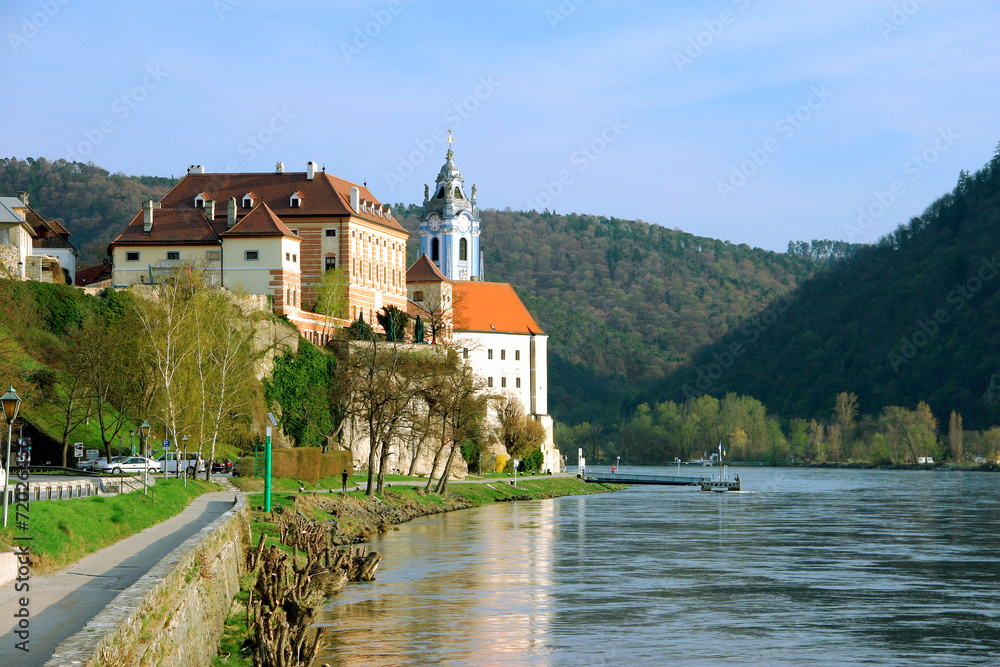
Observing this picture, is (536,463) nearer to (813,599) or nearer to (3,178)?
(813,599)

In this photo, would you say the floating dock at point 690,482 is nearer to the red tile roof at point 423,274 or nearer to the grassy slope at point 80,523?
the red tile roof at point 423,274

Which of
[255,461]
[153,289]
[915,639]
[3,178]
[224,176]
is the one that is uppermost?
[3,178]

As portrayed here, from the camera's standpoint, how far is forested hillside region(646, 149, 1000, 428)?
161750 mm

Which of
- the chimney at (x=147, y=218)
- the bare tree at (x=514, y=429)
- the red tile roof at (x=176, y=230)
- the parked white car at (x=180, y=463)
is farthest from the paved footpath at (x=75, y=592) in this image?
the bare tree at (x=514, y=429)

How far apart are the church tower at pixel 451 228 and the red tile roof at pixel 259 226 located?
48.4m

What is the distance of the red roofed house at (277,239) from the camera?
247ft

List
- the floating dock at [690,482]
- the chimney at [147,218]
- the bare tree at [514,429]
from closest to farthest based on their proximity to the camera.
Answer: the chimney at [147,218] < the bare tree at [514,429] < the floating dock at [690,482]

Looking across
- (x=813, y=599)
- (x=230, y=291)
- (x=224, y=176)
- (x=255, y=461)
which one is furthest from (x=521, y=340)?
(x=813, y=599)

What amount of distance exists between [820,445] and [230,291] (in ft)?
388

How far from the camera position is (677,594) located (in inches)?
1276

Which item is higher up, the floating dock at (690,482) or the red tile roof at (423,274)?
the red tile roof at (423,274)

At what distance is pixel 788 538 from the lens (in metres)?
50.0

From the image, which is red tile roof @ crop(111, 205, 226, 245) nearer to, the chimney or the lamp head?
the chimney

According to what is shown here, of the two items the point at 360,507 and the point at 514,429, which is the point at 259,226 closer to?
the point at 360,507
